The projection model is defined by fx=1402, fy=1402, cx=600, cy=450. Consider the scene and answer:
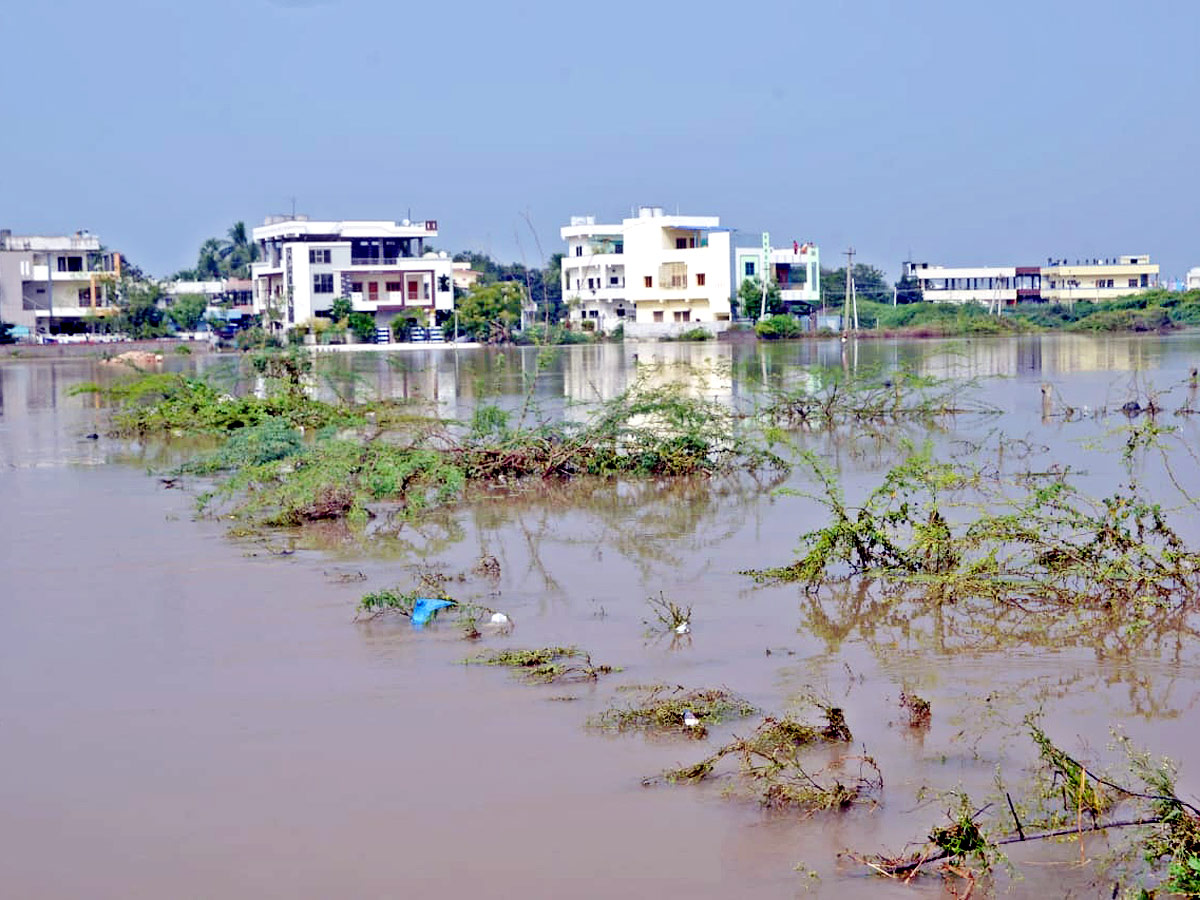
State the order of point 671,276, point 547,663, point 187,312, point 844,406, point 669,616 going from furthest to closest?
1. point 671,276
2. point 187,312
3. point 844,406
4. point 669,616
5. point 547,663

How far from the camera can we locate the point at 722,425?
15922 mm

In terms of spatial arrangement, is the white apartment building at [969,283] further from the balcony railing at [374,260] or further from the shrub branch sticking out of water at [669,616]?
the shrub branch sticking out of water at [669,616]

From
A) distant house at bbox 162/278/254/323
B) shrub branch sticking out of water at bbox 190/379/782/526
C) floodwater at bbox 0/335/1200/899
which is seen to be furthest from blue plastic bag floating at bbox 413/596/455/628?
distant house at bbox 162/278/254/323

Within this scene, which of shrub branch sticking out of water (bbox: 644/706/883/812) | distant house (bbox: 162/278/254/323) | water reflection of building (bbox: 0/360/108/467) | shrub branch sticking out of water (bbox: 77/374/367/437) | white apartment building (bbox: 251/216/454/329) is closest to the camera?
shrub branch sticking out of water (bbox: 644/706/883/812)

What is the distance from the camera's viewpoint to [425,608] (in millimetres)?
8859

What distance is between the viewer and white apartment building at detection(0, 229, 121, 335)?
238 ft

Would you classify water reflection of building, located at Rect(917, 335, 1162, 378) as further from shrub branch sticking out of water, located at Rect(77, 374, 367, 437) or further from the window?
the window

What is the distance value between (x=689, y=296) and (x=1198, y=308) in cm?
2924

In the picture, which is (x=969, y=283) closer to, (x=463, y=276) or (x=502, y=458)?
(x=463, y=276)

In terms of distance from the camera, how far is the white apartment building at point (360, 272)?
74.0m

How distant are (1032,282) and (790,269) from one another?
27.5 metres

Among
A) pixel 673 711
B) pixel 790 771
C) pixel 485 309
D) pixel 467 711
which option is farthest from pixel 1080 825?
pixel 485 309

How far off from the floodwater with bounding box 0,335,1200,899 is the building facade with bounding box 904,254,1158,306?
3634 inches

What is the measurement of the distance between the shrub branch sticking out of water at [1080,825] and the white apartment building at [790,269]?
7720 cm
